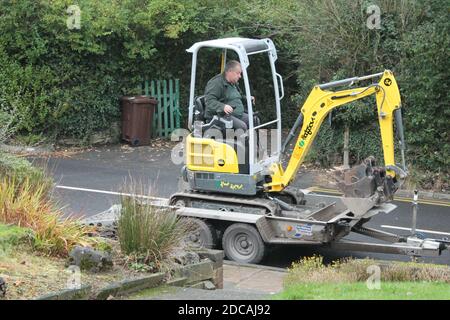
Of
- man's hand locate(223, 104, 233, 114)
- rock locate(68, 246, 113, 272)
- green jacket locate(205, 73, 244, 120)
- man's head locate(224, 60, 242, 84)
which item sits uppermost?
man's head locate(224, 60, 242, 84)

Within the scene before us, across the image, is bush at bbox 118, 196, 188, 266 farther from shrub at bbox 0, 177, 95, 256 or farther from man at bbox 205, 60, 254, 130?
man at bbox 205, 60, 254, 130

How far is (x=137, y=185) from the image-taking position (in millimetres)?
11922

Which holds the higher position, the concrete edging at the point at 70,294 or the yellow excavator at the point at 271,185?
the yellow excavator at the point at 271,185

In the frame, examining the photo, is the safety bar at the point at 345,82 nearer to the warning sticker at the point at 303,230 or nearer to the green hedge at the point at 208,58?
the warning sticker at the point at 303,230

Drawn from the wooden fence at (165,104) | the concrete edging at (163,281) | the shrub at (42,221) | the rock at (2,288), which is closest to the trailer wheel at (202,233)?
the concrete edging at (163,281)

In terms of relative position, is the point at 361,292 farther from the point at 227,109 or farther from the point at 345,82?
the point at 227,109

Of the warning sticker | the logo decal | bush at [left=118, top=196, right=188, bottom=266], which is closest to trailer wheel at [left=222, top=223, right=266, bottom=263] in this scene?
the warning sticker

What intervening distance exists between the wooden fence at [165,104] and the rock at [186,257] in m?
12.1

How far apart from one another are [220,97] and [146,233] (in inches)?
137

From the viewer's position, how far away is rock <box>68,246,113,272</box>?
7871 mm

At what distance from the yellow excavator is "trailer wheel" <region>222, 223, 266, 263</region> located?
14mm

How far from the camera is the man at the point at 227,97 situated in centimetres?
1126

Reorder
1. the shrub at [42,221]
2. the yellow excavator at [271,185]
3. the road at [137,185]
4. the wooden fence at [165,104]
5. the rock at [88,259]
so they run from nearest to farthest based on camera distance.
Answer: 1. the rock at [88,259]
2. the shrub at [42,221]
3. the yellow excavator at [271,185]
4. the road at [137,185]
5. the wooden fence at [165,104]

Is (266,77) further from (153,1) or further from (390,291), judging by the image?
(390,291)
